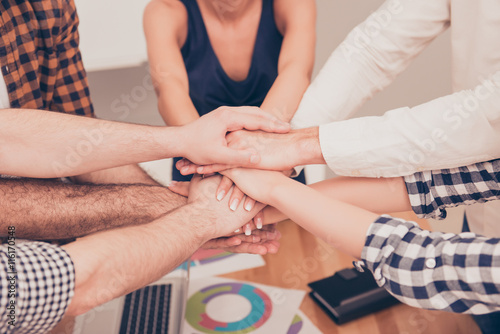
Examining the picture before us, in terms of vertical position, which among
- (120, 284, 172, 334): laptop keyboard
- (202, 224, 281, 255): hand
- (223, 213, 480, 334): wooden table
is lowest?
(223, 213, 480, 334): wooden table

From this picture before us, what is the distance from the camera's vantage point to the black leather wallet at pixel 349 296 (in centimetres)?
98

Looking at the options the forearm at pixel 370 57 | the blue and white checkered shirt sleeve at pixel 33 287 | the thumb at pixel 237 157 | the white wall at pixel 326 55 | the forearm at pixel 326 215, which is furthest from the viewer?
the white wall at pixel 326 55

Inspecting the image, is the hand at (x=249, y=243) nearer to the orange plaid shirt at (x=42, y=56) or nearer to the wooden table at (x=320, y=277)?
the wooden table at (x=320, y=277)

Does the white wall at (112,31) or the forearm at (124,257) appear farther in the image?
the white wall at (112,31)

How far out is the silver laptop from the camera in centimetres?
95

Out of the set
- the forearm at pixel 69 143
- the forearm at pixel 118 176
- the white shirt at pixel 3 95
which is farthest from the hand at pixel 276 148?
the white shirt at pixel 3 95

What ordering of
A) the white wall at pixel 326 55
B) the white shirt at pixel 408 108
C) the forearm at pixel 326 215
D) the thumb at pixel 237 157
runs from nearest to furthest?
the forearm at pixel 326 215 < the white shirt at pixel 408 108 < the thumb at pixel 237 157 < the white wall at pixel 326 55

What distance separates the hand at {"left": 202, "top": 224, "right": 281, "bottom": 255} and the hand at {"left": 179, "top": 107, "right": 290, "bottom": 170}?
0.18m

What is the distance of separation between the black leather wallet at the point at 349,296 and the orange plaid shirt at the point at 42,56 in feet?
2.57

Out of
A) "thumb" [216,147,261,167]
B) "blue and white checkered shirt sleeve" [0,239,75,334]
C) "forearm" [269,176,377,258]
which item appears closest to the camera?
"blue and white checkered shirt sleeve" [0,239,75,334]

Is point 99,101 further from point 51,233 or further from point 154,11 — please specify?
point 51,233

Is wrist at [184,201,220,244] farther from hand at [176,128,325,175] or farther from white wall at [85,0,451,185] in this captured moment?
white wall at [85,0,451,185]

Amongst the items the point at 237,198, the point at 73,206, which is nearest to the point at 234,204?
the point at 237,198

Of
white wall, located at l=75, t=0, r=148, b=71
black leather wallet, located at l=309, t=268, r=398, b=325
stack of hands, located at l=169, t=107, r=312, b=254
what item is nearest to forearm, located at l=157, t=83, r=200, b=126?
stack of hands, located at l=169, t=107, r=312, b=254
